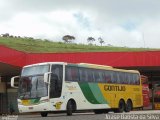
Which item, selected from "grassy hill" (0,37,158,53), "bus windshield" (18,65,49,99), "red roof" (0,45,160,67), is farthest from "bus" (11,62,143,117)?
"grassy hill" (0,37,158,53)

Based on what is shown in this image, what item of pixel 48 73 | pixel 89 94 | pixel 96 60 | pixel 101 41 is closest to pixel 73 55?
pixel 96 60

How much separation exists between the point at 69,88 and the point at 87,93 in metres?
2.05

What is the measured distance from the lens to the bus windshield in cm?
2578

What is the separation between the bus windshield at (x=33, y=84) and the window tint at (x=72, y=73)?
51.8 inches

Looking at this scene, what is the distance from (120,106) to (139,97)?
9.37ft

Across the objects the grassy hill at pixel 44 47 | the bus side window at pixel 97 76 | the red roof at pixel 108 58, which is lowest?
the bus side window at pixel 97 76

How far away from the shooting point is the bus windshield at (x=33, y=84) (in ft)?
84.6

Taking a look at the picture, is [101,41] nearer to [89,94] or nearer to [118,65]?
[118,65]

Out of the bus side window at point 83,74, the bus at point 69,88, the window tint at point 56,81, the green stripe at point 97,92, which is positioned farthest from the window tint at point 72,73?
the green stripe at point 97,92

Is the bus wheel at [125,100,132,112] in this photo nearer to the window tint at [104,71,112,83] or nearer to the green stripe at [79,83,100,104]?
the window tint at [104,71,112,83]

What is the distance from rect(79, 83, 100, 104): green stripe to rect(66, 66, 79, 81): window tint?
580mm

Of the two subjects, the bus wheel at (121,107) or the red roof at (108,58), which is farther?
the red roof at (108,58)

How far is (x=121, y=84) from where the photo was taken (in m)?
31.8

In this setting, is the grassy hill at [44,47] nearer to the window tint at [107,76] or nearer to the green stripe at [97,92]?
the window tint at [107,76]
